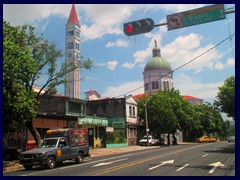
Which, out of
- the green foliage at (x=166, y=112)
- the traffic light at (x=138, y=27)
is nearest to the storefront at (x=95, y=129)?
the green foliage at (x=166, y=112)

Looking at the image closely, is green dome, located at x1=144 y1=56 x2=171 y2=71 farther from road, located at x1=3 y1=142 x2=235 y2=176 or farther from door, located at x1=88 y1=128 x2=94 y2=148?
road, located at x1=3 y1=142 x2=235 y2=176

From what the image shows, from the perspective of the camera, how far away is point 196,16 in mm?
11414

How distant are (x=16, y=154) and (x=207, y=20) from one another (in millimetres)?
19141

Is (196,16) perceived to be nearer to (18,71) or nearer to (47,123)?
(18,71)

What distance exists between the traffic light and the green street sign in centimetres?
72

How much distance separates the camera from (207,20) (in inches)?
444

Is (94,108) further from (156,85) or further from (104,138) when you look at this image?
(156,85)

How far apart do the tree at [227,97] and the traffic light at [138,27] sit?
23247 millimetres

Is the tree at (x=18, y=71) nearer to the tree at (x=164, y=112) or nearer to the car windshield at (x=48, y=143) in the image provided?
the car windshield at (x=48, y=143)

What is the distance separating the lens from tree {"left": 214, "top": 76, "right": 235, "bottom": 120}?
32.7 m

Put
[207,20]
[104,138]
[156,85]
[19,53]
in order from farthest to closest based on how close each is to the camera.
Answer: [156,85]
[104,138]
[19,53]
[207,20]

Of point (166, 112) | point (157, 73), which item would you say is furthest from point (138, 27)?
point (157, 73)

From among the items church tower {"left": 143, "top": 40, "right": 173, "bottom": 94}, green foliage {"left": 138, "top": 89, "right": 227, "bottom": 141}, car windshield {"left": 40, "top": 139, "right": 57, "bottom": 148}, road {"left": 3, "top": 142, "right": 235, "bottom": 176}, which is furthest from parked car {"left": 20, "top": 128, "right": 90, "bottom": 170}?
church tower {"left": 143, "top": 40, "right": 173, "bottom": 94}
